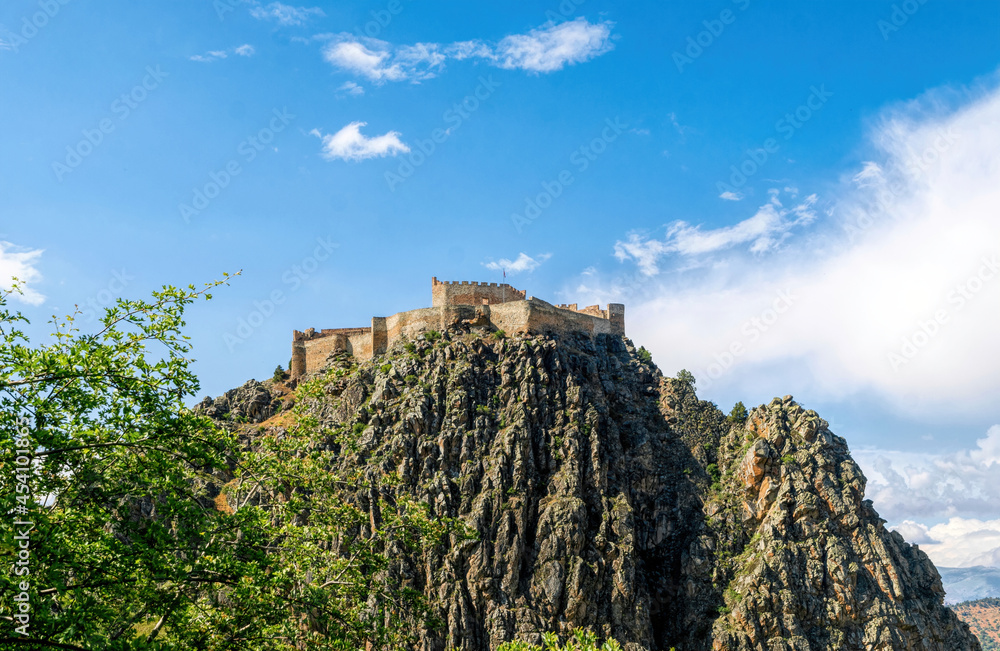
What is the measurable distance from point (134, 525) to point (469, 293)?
75.7 metres

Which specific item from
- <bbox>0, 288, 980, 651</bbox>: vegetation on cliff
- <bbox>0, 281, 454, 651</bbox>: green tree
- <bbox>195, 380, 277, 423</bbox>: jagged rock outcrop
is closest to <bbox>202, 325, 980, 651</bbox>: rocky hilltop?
<bbox>0, 288, 980, 651</bbox>: vegetation on cliff

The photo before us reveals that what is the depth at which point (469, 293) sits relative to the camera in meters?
91.8

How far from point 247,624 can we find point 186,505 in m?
3.71

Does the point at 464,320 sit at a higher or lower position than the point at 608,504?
higher

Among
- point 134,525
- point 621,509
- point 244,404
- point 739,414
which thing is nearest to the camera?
point 134,525

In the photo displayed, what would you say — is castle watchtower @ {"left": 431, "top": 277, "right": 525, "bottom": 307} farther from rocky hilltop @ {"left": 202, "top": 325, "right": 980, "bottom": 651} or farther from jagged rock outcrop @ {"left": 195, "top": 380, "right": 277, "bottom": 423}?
jagged rock outcrop @ {"left": 195, "top": 380, "right": 277, "bottom": 423}

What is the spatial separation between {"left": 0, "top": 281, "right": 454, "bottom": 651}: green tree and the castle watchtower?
7018 centimetres

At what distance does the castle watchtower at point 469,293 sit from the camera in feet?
298

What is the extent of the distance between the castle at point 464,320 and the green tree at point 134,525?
68.5m

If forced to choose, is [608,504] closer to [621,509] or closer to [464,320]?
[621,509]

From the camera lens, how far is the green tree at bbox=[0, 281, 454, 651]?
1485 centimetres

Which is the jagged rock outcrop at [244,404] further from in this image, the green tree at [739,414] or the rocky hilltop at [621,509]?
the green tree at [739,414]

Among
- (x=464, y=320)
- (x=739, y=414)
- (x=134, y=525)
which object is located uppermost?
(x=464, y=320)

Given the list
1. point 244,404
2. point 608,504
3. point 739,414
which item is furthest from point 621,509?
point 244,404
